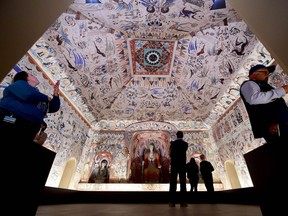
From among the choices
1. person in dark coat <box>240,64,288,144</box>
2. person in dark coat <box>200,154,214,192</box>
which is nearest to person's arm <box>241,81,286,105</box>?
person in dark coat <box>240,64,288,144</box>

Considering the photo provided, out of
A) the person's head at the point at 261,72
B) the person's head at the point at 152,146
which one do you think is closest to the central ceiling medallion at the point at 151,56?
the person's head at the point at 261,72

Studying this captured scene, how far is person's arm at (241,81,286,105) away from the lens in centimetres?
200

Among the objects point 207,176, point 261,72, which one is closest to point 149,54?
point 261,72

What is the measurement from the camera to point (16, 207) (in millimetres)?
1444

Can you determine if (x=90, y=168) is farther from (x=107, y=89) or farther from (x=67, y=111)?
(x=107, y=89)

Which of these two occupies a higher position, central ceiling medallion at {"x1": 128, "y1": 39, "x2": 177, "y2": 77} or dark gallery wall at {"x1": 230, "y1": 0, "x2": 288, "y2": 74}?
central ceiling medallion at {"x1": 128, "y1": 39, "x2": 177, "y2": 77}

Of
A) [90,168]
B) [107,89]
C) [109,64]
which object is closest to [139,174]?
[90,168]

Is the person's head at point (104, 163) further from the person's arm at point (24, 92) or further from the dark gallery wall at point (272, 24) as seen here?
the dark gallery wall at point (272, 24)

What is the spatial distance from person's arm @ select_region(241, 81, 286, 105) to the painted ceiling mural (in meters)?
4.57

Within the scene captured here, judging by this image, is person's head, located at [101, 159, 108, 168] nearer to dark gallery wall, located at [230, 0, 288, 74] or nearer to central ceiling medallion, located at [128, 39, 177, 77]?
central ceiling medallion, located at [128, 39, 177, 77]

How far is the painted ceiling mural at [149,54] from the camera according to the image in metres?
5.75

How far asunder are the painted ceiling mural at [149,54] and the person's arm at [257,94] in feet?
15.0

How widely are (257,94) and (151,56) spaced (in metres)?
6.15

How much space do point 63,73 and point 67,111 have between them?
2148mm
